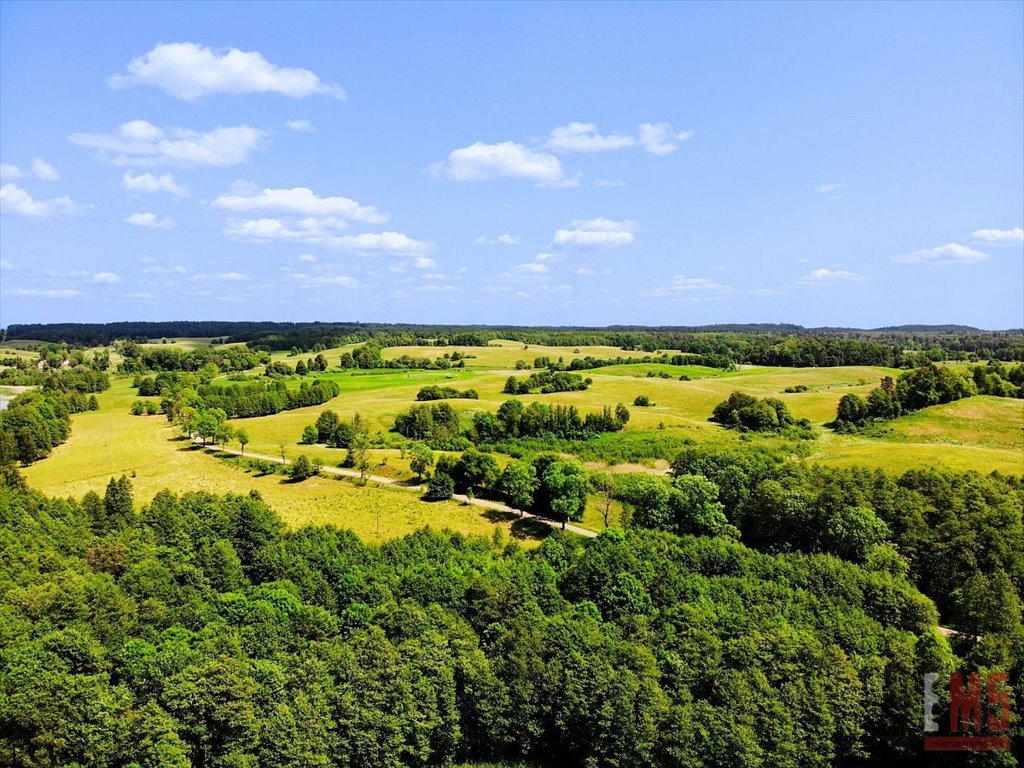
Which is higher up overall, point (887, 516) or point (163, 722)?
point (887, 516)

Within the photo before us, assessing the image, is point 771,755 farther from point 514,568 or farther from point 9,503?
point 9,503

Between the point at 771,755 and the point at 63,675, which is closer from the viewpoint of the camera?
the point at 771,755

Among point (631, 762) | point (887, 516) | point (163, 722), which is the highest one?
point (887, 516)

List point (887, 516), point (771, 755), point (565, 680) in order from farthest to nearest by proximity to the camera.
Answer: point (887, 516)
point (565, 680)
point (771, 755)

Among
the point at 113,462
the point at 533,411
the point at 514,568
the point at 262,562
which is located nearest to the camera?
the point at 514,568

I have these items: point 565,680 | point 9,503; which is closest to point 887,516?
point 565,680

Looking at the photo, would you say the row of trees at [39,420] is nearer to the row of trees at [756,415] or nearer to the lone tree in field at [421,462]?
the lone tree in field at [421,462]

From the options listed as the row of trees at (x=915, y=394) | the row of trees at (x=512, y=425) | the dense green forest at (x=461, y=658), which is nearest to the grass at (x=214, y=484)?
the dense green forest at (x=461, y=658)

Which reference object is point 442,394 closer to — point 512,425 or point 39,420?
point 512,425
